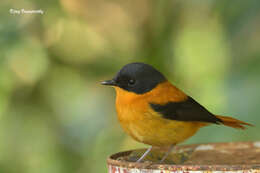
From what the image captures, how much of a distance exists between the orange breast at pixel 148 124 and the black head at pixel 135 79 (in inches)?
3.8

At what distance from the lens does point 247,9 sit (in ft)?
13.8

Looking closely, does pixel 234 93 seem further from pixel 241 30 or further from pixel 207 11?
pixel 207 11

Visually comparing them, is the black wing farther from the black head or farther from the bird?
the black head

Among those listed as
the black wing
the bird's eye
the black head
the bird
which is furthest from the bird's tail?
the bird's eye

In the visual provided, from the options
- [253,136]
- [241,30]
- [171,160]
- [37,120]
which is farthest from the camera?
[37,120]

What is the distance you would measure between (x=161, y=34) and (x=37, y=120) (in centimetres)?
168

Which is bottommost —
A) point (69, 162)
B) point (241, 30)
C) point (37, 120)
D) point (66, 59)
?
point (69, 162)

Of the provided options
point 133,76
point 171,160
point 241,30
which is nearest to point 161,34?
point 241,30

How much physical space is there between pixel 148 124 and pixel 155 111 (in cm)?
14

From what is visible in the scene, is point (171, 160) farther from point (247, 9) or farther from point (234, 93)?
point (247, 9)

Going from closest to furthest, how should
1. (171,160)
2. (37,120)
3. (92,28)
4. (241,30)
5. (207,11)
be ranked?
(171,160) → (241,30) → (207,11) → (37,120) → (92,28)

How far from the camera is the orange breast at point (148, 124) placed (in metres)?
3.30

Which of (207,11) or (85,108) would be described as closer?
(207,11)

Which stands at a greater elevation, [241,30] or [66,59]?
[241,30]
